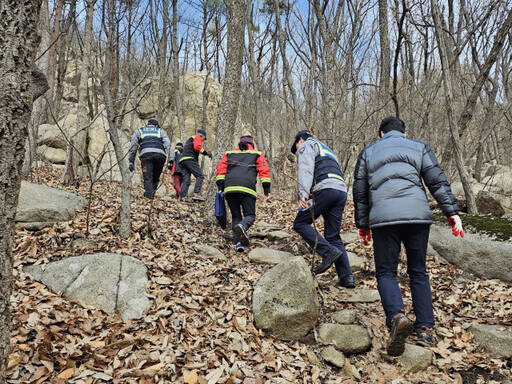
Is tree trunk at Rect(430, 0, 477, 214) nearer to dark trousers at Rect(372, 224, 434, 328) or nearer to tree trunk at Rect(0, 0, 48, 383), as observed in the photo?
dark trousers at Rect(372, 224, 434, 328)

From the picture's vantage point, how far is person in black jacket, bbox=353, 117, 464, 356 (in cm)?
305

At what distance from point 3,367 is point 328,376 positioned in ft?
8.20

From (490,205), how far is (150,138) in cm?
798

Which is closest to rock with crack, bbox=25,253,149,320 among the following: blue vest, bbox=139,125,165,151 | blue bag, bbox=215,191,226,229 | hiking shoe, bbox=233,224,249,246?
hiking shoe, bbox=233,224,249,246

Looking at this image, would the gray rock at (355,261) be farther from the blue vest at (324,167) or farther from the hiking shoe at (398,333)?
the hiking shoe at (398,333)

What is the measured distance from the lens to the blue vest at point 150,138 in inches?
282

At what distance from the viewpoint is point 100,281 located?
3.45 m

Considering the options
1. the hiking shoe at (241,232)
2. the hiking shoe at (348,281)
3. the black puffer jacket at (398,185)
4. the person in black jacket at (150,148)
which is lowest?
the hiking shoe at (348,281)

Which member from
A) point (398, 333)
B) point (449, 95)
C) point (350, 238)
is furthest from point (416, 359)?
point (449, 95)

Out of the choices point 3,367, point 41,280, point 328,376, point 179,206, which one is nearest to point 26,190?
point 41,280

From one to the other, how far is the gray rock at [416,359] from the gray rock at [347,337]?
353 mm

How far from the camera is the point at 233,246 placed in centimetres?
558

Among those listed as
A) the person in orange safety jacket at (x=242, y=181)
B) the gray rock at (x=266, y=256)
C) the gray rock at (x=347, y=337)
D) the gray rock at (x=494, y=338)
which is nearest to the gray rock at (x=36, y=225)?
the person in orange safety jacket at (x=242, y=181)

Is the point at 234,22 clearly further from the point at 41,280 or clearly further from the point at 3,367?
the point at 3,367
